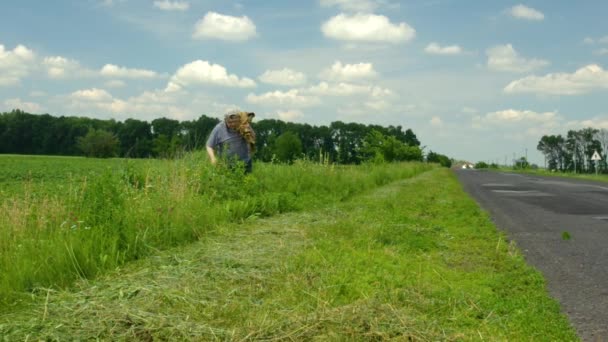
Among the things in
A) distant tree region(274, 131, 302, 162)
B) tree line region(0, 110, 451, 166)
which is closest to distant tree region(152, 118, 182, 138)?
tree line region(0, 110, 451, 166)

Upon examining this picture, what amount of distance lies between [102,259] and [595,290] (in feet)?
15.0

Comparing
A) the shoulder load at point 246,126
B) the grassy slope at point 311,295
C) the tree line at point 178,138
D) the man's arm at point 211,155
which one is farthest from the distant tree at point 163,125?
the grassy slope at point 311,295

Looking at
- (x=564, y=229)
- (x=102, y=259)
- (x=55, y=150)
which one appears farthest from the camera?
(x=55, y=150)

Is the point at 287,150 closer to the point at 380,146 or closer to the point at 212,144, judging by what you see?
the point at 212,144

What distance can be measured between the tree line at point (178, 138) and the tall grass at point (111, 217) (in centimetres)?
135

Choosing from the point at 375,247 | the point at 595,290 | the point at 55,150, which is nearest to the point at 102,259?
the point at 375,247

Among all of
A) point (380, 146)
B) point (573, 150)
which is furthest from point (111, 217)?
point (573, 150)

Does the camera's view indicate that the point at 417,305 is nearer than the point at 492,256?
Yes

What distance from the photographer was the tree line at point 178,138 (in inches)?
672

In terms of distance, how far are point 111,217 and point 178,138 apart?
200 inches

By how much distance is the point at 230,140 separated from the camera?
10359 mm

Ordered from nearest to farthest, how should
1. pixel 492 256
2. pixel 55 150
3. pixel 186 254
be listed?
pixel 186 254
pixel 492 256
pixel 55 150

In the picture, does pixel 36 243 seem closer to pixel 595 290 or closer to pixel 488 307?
pixel 488 307

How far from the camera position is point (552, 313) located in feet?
13.1
